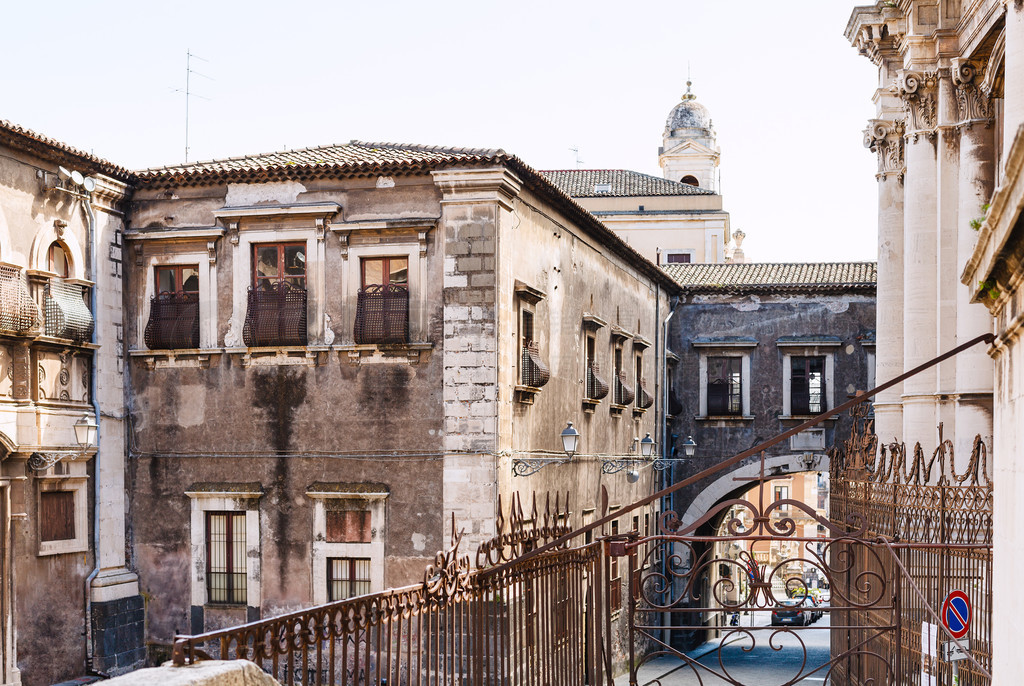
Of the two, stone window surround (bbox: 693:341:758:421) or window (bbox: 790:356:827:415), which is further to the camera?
stone window surround (bbox: 693:341:758:421)

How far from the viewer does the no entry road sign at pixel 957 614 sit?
8.66 m

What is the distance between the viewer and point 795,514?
71625 millimetres

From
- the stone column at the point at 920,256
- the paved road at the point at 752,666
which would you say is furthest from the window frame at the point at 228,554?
the stone column at the point at 920,256

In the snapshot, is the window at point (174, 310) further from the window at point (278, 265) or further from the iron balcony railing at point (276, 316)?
the window at point (278, 265)

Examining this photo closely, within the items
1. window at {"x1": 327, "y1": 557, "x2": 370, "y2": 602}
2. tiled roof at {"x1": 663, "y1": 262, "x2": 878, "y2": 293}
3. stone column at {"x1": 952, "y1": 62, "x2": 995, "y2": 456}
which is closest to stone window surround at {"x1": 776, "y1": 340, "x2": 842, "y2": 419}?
tiled roof at {"x1": 663, "y1": 262, "x2": 878, "y2": 293}

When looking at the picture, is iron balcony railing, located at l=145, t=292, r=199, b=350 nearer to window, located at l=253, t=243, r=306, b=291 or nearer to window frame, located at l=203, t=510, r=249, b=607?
window, located at l=253, t=243, r=306, b=291

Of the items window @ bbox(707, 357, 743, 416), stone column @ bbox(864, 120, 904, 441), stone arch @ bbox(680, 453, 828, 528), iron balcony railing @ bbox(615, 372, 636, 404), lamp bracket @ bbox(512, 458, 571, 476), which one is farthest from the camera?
window @ bbox(707, 357, 743, 416)

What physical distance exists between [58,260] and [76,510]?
12.3 ft

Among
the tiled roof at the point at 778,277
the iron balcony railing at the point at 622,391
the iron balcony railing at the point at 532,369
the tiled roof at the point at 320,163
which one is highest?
the tiled roof at the point at 320,163

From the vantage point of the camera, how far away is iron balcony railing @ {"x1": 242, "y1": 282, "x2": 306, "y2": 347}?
18547mm

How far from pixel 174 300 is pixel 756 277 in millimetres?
17971

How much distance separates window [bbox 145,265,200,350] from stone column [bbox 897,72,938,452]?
11.2 metres

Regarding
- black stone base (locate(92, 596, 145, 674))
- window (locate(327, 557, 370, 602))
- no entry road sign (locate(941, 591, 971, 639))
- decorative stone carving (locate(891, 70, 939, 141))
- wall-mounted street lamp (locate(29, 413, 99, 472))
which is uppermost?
decorative stone carving (locate(891, 70, 939, 141))

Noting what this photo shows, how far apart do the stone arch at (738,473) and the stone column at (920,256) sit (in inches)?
482
